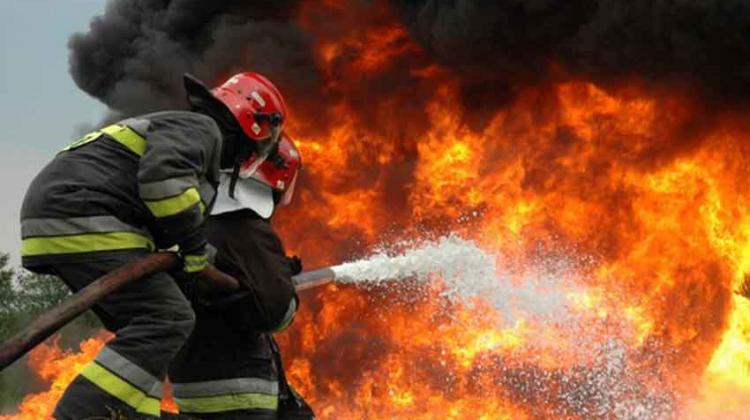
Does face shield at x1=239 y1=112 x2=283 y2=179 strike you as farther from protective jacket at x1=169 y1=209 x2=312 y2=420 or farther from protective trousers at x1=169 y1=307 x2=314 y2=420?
protective trousers at x1=169 y1=307 x2=314 y2=420

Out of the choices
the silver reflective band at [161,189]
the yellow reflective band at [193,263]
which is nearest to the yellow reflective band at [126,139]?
the silver reflective band at [161,189]

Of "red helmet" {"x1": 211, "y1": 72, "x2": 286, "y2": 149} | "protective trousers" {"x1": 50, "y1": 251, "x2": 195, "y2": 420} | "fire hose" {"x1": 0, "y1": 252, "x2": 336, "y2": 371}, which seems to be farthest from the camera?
"red helmet" {"x1": 211, "y1": 72, "x2": 286, "y2": 149}

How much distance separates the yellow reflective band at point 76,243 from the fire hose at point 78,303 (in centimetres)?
13

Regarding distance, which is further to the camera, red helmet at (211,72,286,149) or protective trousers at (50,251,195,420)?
red helmet at (211,72,286,149)

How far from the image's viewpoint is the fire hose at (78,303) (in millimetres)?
3262

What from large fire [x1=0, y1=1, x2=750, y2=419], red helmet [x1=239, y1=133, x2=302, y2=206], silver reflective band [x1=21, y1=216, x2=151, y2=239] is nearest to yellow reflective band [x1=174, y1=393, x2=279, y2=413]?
red helmet [x1=239, y1=133, x2=302, y2=206]

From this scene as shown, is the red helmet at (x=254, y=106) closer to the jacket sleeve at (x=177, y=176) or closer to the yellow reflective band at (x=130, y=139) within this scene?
the jacket sleeve at (x=177, y=176)

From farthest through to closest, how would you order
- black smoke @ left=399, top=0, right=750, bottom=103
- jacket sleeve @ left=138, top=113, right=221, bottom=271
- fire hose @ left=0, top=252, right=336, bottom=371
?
black smoke @ left=399, top=0, right=750, bottom=103, jacket sleeve @ left=138, top=113, right=221, bottom=271, fire hose @ left=0, top=252, right=336, bottom=371

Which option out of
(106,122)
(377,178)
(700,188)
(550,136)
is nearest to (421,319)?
(377,178)

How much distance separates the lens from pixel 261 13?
11133 millimetres

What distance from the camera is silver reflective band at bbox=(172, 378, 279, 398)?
445 centimetres

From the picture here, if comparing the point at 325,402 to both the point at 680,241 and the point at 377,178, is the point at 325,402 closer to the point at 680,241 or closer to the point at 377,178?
the point at 377,178

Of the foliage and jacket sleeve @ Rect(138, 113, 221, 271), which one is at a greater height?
jacket sleeve @ Rect(138, 113, 221, 271)

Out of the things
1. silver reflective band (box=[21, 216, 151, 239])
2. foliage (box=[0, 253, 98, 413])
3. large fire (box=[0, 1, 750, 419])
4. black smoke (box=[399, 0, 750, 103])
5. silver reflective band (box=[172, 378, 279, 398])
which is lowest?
foliage (box=[0, 253, 98, 413])
